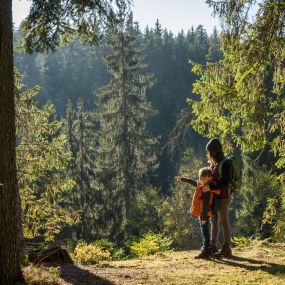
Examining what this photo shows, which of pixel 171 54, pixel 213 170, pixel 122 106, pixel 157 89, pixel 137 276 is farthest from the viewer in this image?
pixel 171 54

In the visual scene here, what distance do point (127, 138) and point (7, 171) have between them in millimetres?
23214

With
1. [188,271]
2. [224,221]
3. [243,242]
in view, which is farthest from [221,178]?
[243,242]

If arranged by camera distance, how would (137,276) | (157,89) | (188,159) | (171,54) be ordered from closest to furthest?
1. (137,276)
2. (188,159)
3. (157,89)
4. (171,54)

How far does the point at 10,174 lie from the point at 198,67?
145 inches

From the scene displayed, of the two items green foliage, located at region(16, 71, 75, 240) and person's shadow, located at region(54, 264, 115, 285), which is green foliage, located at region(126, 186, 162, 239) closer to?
green foliage, located at region(16, 71, 75, 240)

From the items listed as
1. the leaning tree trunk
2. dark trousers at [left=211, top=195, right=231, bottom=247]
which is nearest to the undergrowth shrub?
the leaning tree trunk

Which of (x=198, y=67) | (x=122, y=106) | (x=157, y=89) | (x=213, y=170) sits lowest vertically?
(x=213, y=170)

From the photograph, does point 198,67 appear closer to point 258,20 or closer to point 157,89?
point 258,20

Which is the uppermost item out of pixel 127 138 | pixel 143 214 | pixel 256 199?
pixel 127 138

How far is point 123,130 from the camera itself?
2714 cm

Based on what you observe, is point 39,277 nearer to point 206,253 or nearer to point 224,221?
point 206,253

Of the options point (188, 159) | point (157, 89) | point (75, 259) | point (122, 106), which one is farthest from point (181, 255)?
point (157, 89)

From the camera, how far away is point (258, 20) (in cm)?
532

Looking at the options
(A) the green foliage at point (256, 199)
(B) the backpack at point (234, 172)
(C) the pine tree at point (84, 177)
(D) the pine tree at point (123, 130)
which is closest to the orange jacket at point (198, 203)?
(B) the backpack at point (234, 172)
